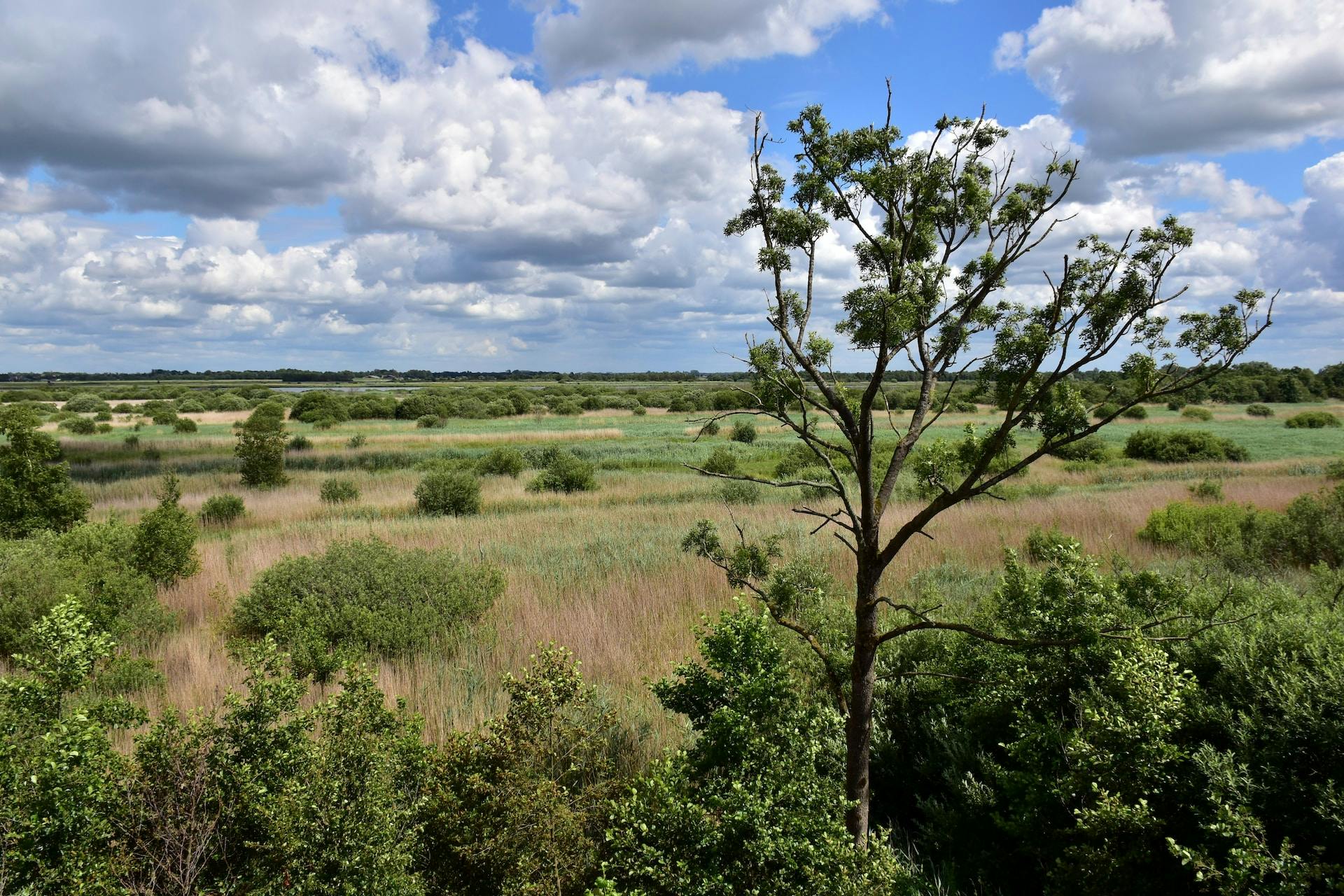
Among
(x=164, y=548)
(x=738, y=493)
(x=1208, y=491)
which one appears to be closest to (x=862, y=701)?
(x=164, y=548)

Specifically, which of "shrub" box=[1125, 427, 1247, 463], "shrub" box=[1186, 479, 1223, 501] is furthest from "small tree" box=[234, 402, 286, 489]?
"shrub" box=[1125, 427, 1247, 463]

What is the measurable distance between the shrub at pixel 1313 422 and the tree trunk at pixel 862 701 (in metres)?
60.5

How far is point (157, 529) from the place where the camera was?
902 cm

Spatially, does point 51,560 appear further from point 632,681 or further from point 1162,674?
point 1162,674

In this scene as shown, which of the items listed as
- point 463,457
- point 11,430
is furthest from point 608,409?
point 11,430

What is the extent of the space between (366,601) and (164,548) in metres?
3.85

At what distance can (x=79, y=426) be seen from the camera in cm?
4666

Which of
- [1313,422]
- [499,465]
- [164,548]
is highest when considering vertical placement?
[1313,422]

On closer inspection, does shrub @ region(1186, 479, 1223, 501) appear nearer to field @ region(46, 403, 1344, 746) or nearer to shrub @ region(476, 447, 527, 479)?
field @ region(46, 403, 1344, 746)

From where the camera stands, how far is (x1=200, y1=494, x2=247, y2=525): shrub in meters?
16.2

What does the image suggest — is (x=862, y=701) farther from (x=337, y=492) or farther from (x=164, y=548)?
(x=337, y=492)

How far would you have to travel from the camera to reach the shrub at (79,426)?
Answer: 46469 millimetres

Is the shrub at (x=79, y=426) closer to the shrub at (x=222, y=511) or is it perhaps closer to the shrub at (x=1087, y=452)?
the shrub at (x=222, y=511)

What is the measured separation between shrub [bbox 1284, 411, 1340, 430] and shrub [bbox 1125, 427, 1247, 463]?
20039 millimetres
